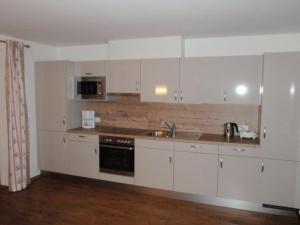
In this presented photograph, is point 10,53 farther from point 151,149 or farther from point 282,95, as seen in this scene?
point 282,95

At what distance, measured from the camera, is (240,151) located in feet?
10.5

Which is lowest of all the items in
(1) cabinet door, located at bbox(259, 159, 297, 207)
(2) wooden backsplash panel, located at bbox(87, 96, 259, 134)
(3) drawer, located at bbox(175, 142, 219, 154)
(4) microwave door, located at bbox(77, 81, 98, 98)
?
(1) cabinet door, located at bbox(259, 159, 297, 207)

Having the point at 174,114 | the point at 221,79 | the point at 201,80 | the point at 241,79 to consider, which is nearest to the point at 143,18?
the point at 201,80

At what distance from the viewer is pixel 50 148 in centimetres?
425

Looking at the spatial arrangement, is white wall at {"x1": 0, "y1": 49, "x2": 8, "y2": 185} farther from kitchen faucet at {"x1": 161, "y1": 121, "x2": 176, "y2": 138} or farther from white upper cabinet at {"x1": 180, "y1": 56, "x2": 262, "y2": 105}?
white upper cabinet at {"x1": 180, "y1": 56, "x2": 262, "y2": 105}

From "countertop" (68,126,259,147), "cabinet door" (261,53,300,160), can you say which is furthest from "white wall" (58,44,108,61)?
"cabinet door" (261,53,300,160)

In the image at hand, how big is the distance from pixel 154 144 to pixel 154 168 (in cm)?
37

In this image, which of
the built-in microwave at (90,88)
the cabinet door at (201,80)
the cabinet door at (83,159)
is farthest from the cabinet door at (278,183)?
the built-in microwave at (90,88)

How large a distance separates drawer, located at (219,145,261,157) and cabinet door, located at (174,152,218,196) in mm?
148

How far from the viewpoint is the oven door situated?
373cm

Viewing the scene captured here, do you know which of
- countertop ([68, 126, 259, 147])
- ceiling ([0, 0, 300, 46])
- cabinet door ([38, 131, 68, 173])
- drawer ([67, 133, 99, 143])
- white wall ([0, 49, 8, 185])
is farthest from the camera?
cabinet door ([38, 131, 68, 173])

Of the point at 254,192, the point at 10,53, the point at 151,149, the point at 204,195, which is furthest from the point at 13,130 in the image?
the point at 254,192

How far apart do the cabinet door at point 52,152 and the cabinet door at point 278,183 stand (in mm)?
3138

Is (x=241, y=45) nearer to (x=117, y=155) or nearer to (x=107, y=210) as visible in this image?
(x=117, y=155)
